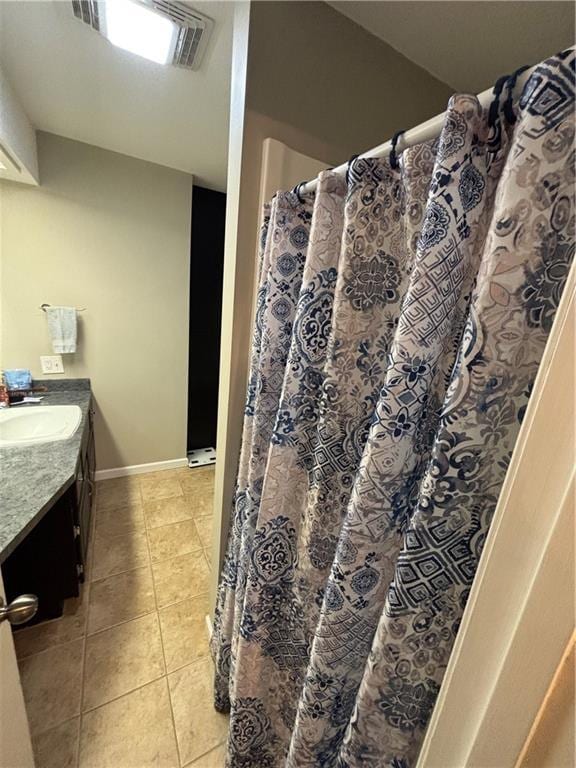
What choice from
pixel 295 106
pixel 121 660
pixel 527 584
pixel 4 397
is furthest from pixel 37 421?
pixel 527 584

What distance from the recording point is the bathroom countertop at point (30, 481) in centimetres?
95

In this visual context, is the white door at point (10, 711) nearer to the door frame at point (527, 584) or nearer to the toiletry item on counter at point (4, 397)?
the door frame at point (527, 584)

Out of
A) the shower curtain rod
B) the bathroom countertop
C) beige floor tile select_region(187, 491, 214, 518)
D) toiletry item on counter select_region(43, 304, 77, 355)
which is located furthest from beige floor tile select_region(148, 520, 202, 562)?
the shower curtain rod

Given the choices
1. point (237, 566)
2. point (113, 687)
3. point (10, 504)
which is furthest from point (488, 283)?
point (113, 687)

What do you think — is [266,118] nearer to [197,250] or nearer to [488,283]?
[488,283]

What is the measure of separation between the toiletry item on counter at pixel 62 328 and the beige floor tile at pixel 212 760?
88.7 inches

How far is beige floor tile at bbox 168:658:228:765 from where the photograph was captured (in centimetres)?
115

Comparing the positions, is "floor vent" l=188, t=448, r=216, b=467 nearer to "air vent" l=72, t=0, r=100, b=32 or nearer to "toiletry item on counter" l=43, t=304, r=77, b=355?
"toiletry item on counter" l=43, t=304, r=77, b=355

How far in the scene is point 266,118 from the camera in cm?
93

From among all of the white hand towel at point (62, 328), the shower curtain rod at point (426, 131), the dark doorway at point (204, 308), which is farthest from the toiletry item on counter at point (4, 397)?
the shower curtain rod at point (426, 131)

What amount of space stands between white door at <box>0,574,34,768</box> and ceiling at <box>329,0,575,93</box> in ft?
6.21

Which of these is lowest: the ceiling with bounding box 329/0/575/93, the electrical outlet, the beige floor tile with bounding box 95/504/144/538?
the beige floor tile with bounding box 95/504/144/538

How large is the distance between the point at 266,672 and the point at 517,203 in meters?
1.28

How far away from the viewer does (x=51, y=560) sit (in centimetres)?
143
